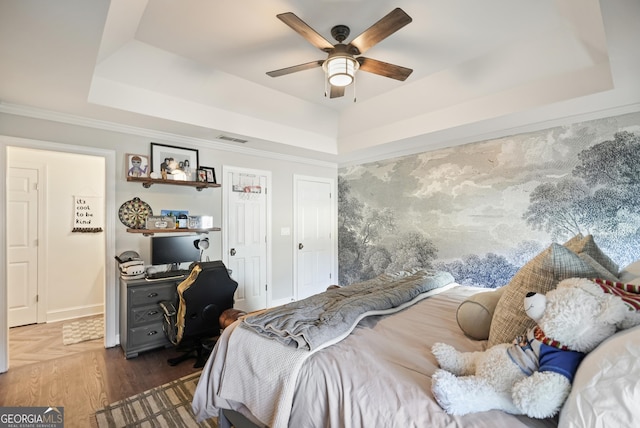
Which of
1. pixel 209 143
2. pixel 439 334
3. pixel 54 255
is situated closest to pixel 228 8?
pixel 209 143

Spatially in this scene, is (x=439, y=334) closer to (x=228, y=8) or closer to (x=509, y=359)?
(x=509, y=359)

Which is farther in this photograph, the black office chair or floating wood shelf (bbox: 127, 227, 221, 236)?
floating wood shelf (bbox: 127, 227, 221, 236)

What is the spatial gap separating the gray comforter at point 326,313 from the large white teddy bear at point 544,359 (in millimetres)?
577

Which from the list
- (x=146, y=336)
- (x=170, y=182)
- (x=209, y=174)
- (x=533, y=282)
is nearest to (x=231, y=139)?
(x=209, y=174)

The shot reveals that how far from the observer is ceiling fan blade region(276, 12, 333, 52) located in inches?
67.7

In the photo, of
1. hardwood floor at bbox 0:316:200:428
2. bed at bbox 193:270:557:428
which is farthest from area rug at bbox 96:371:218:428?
bed at bbox 193:270:557:428

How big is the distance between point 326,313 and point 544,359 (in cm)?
97

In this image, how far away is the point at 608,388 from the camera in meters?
0.70

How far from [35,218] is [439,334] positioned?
16.1 ft

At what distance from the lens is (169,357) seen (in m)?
2.82

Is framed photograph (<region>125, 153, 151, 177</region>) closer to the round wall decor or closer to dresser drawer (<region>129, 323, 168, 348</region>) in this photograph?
the round wall decor

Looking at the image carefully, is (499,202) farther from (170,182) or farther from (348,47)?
(170,182)

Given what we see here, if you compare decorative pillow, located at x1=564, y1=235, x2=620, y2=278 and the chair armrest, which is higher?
decorative pillow, located at x1=564, y1=235, x2=620, y2=278

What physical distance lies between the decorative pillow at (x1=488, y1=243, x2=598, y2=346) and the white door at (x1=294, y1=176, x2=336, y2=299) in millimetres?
3652
